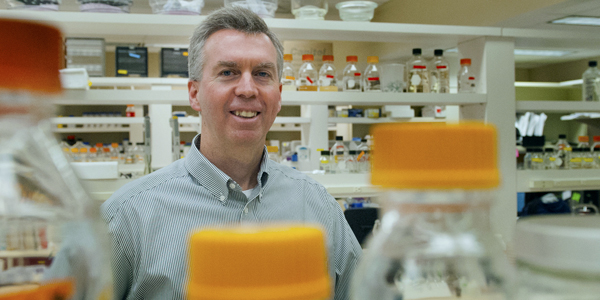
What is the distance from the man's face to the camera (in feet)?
4.33

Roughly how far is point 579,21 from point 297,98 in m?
2.64

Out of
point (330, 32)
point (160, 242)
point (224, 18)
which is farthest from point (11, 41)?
point (330, 32)

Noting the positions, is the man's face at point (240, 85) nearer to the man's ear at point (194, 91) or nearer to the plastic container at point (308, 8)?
the man's ear at point (194, 91)

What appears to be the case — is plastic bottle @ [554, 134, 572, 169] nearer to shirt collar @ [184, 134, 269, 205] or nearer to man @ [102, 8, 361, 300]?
man @ [102, 8, 361, 300]

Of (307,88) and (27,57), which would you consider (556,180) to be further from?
(27,57)

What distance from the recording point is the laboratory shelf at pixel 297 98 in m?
2.31

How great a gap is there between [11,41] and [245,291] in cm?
16

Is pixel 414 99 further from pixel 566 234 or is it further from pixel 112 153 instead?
pixel 112 153

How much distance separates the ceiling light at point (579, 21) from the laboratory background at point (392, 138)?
20 millimetres

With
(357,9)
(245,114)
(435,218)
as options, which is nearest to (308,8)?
(357,9)

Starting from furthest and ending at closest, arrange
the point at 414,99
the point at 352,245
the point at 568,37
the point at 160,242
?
1. the point at 568,37
2. the point at 414,99
3. the point at 352,245
4. the point at 160,242

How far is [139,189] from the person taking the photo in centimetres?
126

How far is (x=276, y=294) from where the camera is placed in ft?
0.75

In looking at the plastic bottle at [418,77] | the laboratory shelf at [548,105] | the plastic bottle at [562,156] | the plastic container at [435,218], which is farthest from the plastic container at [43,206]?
the plastic bottle at [562,156]
